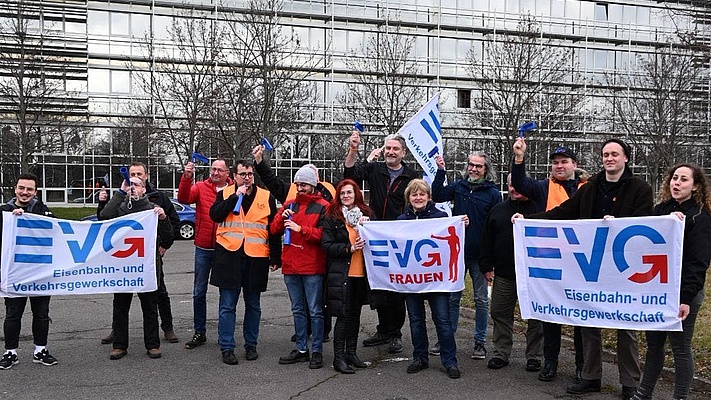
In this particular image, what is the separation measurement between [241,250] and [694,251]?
4.57 metres

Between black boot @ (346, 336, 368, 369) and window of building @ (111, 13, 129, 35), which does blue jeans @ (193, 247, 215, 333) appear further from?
window of building @ (111, 13, 129, 35)

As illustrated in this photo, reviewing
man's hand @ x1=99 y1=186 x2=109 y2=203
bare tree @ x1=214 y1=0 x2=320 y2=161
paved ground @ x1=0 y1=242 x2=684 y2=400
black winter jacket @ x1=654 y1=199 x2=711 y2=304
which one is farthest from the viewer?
bare tree @ x1=214 y1=0 x2=320 y2=161

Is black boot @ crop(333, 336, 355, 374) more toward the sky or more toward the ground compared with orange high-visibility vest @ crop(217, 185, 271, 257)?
more toward the ground

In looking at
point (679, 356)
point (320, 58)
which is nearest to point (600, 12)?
point (320, 58)

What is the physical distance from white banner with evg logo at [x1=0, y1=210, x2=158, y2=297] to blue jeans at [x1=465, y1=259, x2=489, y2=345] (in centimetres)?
375

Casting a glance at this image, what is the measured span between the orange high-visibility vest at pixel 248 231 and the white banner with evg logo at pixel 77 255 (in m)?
1.00

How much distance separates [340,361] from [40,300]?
3.49m

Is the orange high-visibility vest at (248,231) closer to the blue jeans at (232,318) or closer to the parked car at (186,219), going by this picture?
the blue jeans at (232,318)

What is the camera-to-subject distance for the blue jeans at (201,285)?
806 cm

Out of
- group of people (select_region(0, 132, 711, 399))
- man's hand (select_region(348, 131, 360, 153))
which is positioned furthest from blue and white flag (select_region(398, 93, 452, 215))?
man's hand (select_region(348, 131, 360, 153))

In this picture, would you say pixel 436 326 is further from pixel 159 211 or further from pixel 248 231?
pixel 159 211

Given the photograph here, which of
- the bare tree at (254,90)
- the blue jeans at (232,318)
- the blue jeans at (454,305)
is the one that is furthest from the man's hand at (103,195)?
the bare tree at (254,90)

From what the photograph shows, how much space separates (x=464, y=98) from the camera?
44.9m

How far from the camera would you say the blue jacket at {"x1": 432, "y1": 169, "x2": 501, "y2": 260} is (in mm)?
7488
